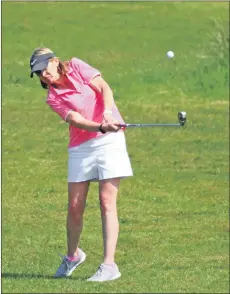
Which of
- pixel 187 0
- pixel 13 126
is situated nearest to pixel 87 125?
pixel 13 126

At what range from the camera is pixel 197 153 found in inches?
626

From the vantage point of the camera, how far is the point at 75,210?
9.34 m

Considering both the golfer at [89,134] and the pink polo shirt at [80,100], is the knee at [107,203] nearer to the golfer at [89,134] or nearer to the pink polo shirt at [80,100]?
the golfer at [89,134]

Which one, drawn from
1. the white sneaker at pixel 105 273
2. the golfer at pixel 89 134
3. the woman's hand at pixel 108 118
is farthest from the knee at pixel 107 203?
the woman's hand at pixel 108 118

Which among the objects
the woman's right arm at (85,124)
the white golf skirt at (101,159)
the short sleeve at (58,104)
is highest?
the short sleeve at (58,104)

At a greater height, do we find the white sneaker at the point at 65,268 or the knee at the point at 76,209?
the knee at the point at 76,209

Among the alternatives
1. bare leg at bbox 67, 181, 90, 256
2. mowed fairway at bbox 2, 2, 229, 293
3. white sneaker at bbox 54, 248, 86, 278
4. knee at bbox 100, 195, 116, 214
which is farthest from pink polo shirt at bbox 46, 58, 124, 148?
mowed fairway at bbox 2, 2, 229, 293

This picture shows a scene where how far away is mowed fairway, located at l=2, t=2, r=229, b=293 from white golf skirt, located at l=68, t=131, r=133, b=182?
74cm

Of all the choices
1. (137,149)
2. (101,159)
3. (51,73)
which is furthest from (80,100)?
(137,149)

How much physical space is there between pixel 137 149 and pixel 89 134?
7062 mm

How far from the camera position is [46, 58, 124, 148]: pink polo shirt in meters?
9.10

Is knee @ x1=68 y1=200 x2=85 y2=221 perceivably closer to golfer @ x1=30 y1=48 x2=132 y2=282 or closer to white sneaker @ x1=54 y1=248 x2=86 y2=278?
golfer @ x1=30 y1=48 x2=132 y2=282

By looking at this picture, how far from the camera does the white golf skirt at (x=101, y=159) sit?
9.11 meters

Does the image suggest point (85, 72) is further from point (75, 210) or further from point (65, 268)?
point (65, 268)
